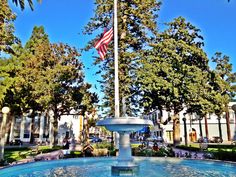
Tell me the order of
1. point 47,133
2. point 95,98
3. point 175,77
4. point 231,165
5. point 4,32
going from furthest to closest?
point 47,133, point 95,98, point 175,77, point 4,32, point 231,165

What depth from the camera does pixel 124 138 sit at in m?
11.0

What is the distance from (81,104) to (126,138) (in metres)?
Answer: 20.5

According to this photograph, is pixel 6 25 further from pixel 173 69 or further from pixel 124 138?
pixel 124 138

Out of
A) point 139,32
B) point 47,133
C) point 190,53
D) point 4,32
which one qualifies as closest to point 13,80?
point 4,32

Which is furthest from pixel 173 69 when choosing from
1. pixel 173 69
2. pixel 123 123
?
pixel 123 123

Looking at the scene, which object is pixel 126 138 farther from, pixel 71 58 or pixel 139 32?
pixel 71 58

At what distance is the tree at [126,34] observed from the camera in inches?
981

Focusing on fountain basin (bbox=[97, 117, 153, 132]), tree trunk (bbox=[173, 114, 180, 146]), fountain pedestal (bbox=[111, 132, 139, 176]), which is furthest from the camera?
tree trunk (bbox=[173, 114, 180, 146])

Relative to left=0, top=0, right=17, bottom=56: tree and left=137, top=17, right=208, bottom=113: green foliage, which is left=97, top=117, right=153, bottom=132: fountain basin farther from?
left=0, top=0, right=17, bottom=56: tree

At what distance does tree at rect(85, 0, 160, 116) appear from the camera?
2492 cm

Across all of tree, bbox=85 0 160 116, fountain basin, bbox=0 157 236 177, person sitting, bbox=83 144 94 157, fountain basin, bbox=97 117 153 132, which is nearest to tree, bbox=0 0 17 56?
tree, bbox=85 0 160 116

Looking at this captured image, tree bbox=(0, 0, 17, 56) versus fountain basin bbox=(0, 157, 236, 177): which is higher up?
tree bbox=(0, 0, 17, 56)

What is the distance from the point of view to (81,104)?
31.0 meters

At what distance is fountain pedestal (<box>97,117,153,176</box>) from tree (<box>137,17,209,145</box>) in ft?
53.1
